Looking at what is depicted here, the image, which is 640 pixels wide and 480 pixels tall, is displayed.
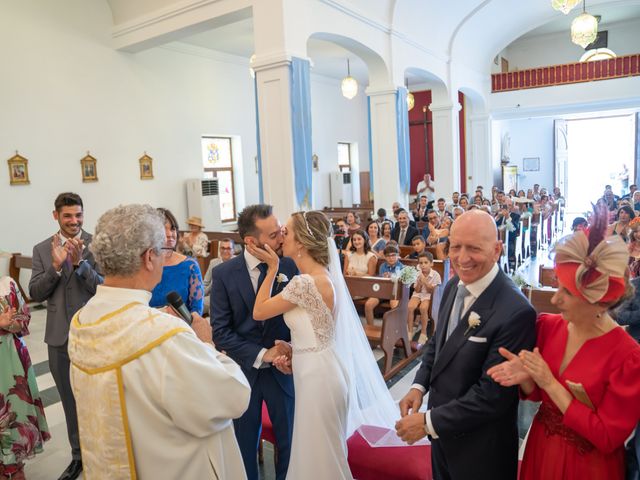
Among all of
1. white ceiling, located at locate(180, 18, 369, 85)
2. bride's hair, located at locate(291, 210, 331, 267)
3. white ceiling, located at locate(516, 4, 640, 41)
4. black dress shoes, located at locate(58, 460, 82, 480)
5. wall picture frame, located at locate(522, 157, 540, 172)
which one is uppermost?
white ceiling, located at locate(516, 4, 640, 41)

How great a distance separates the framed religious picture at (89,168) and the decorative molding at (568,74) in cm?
1344

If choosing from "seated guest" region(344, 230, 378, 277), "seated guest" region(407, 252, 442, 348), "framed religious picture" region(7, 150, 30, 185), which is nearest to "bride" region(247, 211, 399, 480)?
"seated guest" region(407, 252, 442, 348)

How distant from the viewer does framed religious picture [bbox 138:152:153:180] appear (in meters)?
10.8

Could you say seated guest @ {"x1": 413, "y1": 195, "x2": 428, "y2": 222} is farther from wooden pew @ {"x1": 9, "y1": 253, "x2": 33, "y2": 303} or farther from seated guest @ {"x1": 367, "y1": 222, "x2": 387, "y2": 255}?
wooden pew @ {"x1": 9, "y1": 253, "x2": 33, "y2": 303}

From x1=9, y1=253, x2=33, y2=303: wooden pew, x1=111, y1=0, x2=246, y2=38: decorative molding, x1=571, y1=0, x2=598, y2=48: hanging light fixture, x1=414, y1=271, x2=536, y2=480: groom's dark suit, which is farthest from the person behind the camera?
x1=571, y1=0, x2=598, y2=48: hanging light fixture

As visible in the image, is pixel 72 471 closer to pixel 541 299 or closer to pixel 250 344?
pixel 250 344

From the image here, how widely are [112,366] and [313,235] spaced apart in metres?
1.19

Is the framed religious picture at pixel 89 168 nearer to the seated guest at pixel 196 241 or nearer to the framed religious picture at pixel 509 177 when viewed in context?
the seated guest at pixel 196 241

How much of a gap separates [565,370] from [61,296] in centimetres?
288

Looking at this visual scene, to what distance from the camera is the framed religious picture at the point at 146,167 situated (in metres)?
10.8

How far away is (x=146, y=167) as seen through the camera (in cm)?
1093

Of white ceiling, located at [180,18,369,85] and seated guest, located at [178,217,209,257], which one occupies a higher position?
white ceiling, located at [180,18,369,85]

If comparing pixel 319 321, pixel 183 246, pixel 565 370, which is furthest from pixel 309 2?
pixel 565 370

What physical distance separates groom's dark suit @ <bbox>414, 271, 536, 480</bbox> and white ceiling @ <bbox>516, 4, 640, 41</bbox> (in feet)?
56.6
